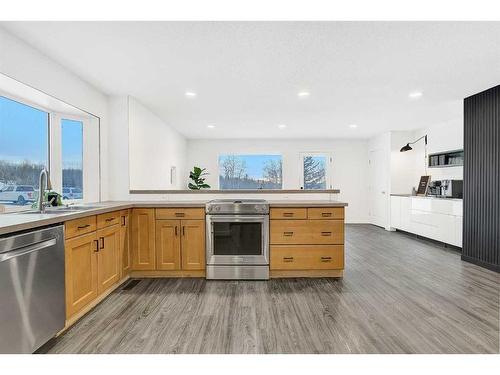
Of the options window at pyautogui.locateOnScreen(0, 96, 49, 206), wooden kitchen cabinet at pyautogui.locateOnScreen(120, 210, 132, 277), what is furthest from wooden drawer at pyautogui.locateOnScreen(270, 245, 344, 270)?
window at pyautogui.locateOnScreen(0, 96, 49, 206)

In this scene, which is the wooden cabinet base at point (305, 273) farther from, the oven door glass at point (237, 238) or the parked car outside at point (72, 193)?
the parked car outside at point (72, 193)

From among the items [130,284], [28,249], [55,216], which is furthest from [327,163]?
[28,249]

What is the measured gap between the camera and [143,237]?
3.40 meters

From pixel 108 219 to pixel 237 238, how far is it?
135cm

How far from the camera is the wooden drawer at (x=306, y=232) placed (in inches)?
133

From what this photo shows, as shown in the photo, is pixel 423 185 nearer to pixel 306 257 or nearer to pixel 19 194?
A: pixel 306 257

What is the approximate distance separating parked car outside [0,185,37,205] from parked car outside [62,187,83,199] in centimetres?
50

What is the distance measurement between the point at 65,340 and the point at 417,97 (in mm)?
4746

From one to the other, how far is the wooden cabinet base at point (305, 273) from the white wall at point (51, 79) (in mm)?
2387

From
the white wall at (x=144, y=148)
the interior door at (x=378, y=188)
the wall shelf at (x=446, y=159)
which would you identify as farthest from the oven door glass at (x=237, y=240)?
the interior door at (x=378, y=188)

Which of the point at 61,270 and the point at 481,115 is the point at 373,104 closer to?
the point at 481,115

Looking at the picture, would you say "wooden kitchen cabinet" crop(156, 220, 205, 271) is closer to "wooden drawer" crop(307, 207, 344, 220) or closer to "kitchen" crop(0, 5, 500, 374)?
"kitchen" crop(0, 5, 500, 374)

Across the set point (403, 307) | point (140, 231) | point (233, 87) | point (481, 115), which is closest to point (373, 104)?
point (481, 115)

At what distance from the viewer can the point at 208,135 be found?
7547 mm
